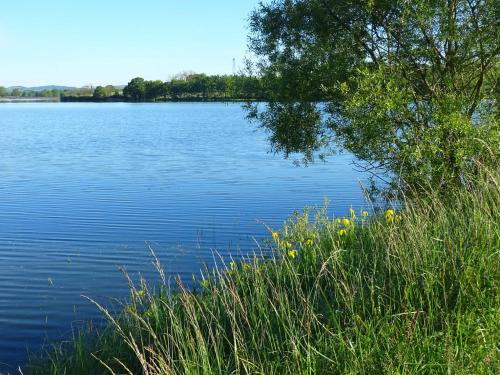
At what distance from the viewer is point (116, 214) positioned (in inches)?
904

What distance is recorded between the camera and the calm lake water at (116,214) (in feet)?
44.9

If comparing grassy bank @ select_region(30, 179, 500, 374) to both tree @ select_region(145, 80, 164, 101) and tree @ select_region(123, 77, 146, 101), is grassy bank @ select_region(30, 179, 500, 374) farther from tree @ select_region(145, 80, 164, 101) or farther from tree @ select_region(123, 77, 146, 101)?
tree @ select_region(123, 77, 146, 101)

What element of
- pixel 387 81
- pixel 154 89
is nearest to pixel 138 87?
pixel 154 89

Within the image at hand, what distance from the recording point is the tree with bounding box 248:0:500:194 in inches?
554

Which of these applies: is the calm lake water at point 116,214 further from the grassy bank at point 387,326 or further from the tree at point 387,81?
the tree at point 387,81

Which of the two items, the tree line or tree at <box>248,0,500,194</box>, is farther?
the tree line

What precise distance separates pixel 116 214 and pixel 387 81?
41.3ft

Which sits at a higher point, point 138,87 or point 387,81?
point 138,87

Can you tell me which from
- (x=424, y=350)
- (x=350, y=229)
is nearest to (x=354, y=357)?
(x=424, y=350)

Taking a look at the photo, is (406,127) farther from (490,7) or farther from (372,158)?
(490,7)

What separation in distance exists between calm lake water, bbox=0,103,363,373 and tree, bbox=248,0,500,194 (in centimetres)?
302

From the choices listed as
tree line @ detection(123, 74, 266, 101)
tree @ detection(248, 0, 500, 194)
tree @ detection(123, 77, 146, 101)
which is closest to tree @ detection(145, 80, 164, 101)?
tree line @ detection(123, 74, 266, 101)

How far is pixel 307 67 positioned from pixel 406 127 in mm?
3370

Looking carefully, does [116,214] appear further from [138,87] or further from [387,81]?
[138,87]
